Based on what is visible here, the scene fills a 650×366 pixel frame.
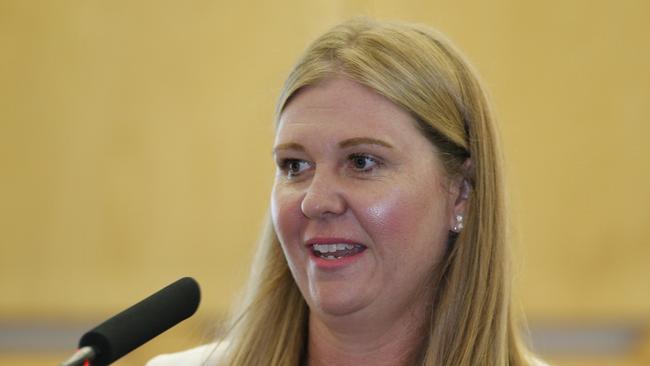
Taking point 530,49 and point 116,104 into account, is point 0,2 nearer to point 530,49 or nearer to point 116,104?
point 116,104

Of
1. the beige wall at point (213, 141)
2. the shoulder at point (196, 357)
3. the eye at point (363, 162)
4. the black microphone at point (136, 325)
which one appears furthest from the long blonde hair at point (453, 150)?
the beige wall at point (213, 141)

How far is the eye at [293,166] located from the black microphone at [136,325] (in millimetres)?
490

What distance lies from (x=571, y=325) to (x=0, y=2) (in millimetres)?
2499

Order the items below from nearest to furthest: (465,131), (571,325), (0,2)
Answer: (465,131) → (0,2) → (571,325)

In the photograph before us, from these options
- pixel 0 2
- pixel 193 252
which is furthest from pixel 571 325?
pixel 0 2

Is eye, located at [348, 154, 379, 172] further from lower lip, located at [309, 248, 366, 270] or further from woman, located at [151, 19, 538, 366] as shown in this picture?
lower lip, located at [309, 248, 366, 270]

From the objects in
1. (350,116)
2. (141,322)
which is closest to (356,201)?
(350,116)

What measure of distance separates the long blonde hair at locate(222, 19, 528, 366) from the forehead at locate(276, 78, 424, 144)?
0.03m

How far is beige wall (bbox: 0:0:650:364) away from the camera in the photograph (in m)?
3.88

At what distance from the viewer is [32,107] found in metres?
3.88

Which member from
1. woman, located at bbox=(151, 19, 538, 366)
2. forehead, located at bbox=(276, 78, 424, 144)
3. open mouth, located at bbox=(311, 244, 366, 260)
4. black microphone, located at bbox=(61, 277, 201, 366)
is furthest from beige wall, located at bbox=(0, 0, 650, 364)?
black microphone, located at bbox=(61, 277, 201, 366)

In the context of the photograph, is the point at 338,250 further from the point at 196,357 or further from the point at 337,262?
the point at 196,357

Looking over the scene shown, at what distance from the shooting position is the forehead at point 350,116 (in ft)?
6.45

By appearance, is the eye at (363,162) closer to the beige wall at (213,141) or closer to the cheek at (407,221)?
the cheek at (407,221)
